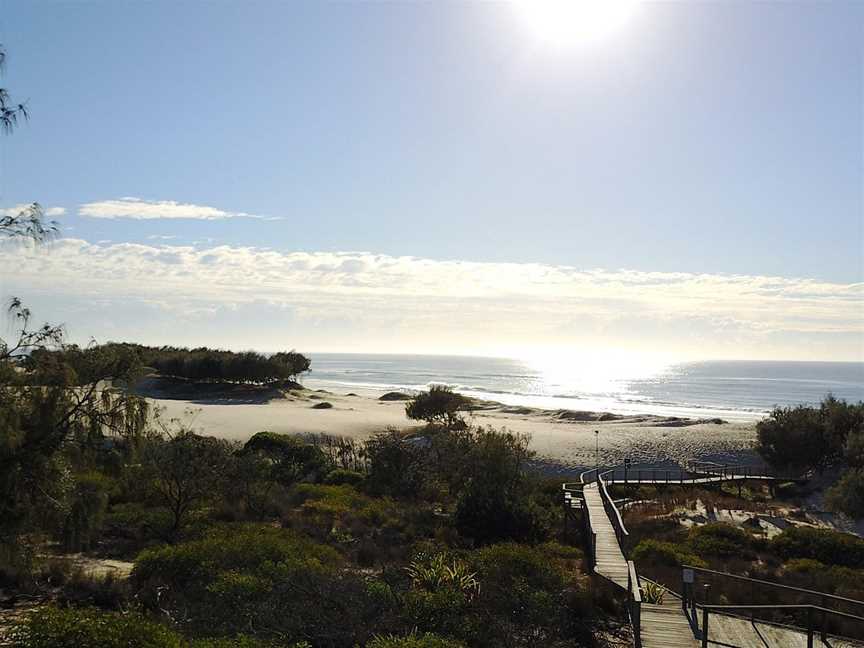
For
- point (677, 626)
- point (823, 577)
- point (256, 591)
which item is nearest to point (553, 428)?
point (823, 577)

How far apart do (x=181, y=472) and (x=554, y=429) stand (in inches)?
1938

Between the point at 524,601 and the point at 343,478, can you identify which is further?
the point at 343,478

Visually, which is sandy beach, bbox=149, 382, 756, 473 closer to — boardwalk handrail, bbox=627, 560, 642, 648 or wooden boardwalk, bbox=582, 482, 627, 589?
wooden boardwalk, bbox=582, 482, 627, 589

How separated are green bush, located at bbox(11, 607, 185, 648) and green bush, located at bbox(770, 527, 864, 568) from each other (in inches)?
796

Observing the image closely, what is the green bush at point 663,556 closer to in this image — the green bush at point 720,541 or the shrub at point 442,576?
the green bush at point 720,541

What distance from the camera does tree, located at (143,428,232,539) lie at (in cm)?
2108

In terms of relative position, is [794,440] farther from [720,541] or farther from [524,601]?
[524,601]

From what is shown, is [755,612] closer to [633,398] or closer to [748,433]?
[748,433]

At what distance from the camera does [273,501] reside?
951 inches

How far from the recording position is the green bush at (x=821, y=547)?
71.1ft

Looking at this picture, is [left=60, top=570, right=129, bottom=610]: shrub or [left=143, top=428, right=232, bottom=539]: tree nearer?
[left=60, top=570, right=129, bottom=610]: shrub

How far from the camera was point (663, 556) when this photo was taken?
20.8 metres

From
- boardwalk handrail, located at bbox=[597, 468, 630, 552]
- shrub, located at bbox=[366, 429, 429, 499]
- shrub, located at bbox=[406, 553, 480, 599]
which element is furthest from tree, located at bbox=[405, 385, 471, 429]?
shrub, located at bbox=[406, 553, 480, 599]

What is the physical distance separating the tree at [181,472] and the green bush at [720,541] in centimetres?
1535
